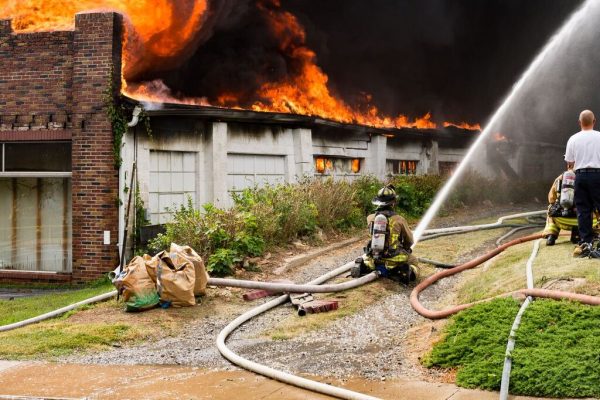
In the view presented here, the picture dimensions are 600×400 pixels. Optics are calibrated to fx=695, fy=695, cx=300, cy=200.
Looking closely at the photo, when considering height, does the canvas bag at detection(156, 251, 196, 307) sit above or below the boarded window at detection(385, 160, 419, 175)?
below

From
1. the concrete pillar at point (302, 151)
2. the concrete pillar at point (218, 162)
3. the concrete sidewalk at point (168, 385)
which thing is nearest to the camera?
the concrete sidewalk at point (168, 385)

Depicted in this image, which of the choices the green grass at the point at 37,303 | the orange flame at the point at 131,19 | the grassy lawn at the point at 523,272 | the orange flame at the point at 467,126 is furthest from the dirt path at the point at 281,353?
the orange flame at the point at 467,126

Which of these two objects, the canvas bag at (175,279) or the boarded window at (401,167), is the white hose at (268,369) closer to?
the canvas bag at (175,279)

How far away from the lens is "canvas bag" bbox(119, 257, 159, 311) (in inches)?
359

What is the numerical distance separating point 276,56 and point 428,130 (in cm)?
572

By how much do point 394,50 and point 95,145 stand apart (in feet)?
50.5

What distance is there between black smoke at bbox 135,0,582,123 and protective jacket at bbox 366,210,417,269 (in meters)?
8.43

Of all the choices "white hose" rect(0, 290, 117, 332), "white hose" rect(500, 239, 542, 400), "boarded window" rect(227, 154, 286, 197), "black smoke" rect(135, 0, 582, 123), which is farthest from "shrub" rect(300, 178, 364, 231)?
"white hose" rect(500, 239, 542, 400)

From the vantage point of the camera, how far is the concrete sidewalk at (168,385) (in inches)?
219

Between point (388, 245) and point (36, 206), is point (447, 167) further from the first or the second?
point (388, 245)

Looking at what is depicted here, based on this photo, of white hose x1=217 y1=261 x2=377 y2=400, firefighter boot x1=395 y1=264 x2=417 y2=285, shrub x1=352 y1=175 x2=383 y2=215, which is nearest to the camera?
white hose x1=217 y1=261 x2=377 y2=400

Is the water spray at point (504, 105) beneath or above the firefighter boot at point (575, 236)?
above

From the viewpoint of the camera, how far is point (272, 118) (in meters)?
15.4

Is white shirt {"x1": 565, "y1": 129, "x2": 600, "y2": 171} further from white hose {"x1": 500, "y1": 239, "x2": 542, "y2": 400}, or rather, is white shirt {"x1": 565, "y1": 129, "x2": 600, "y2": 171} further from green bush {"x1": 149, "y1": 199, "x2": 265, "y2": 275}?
green bush {"x1": 149, "y1": 199, "x2": 265, "y2": 275}
